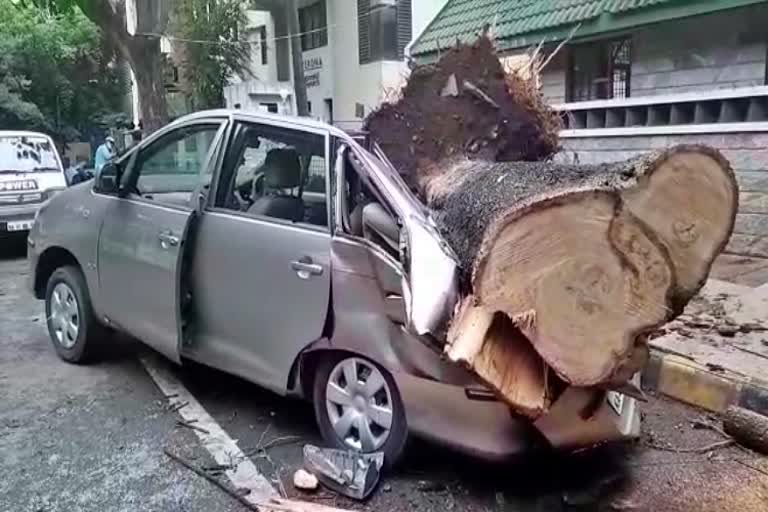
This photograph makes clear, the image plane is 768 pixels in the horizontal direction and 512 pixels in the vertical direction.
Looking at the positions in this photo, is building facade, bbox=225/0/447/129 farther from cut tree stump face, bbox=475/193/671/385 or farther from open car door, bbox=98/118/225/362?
cut tree stump face, bbox=475/193/671/385

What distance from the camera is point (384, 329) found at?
337cm

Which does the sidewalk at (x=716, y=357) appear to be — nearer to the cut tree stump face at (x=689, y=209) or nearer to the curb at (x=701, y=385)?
the curb at (x=701, y=385)

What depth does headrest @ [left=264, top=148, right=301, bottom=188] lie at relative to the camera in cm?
416

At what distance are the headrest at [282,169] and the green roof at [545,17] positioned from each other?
169 inches

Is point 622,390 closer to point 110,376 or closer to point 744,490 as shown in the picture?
point 744,490

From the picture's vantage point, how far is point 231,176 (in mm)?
4293

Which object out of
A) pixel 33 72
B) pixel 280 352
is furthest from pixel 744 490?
pixel 33 72


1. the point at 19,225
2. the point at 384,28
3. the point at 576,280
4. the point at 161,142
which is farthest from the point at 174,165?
the point at 384,28

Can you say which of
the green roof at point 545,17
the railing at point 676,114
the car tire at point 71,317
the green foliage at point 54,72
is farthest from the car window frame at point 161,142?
the green foliage at point 54,72

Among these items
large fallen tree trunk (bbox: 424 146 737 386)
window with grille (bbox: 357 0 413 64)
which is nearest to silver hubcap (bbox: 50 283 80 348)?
large fallen tree trunk (bbox: 424 146 737 386)

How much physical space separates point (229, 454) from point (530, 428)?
1645 mm

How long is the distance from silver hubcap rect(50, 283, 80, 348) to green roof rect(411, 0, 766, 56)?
474 cm

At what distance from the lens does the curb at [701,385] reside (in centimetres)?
439

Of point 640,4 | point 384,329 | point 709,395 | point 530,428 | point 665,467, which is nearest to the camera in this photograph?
point 530,428
